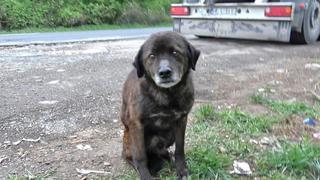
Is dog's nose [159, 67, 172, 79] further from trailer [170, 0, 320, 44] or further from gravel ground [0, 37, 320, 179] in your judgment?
trailer [170, 0, 320, 44]

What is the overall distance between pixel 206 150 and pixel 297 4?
20.8 feet

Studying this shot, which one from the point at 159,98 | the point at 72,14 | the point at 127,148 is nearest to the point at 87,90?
the point at 127,148

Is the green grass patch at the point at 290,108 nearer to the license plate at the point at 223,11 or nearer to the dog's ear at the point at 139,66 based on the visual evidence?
the dog's ear at the point at 139,66

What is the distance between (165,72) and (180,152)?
0.69 meters

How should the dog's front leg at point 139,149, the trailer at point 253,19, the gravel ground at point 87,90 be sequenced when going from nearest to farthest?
the dog's front leg at point 139,149 < the gravel ground at point 87,90 < the trailer at point 253,19

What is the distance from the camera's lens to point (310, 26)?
369 inches

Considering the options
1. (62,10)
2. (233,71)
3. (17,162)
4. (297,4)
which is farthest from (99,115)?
(62,10)

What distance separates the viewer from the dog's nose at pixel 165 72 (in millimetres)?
2764

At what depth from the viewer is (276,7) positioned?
844cm

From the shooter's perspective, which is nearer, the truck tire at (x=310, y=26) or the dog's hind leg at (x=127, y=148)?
the dog's hind leg at (x=127, y=148)

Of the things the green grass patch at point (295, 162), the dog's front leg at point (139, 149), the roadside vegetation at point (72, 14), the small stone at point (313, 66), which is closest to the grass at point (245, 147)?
the green grass patch at point (295, 162)

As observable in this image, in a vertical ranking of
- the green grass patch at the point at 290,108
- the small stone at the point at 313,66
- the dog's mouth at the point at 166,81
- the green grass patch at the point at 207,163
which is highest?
the dog's mouth at the point at 166,81

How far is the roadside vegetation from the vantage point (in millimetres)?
18859

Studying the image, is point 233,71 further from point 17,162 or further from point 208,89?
point 17,162
